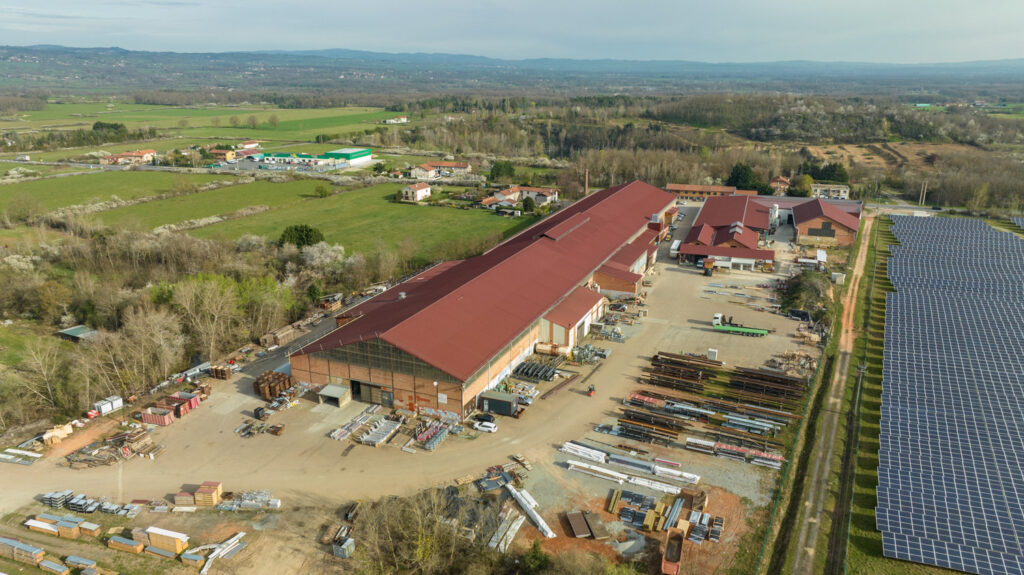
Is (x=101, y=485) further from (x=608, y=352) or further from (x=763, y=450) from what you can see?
(x=763, y=450)

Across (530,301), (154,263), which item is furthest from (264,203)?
(530,301)

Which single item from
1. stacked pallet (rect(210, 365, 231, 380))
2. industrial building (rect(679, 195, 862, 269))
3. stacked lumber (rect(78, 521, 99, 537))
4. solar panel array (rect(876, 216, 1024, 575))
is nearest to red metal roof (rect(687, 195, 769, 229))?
industrial building (rect(679, 195, 862, 269))

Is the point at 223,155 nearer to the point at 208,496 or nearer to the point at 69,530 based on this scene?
the point at 69,530

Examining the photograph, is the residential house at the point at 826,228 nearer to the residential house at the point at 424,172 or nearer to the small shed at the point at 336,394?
the small shed at the point at 336,394

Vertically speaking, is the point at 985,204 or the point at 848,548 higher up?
the point at 985,204

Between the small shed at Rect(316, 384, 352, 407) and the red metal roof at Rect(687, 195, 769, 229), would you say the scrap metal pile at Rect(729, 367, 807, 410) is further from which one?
the red metal roof at Rect(687, 195, 769, 229)

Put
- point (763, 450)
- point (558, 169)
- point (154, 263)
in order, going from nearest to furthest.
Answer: point (763, 450)
point (154, 263)
point (558, 169)

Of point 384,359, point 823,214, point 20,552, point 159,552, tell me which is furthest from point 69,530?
point 823,214
